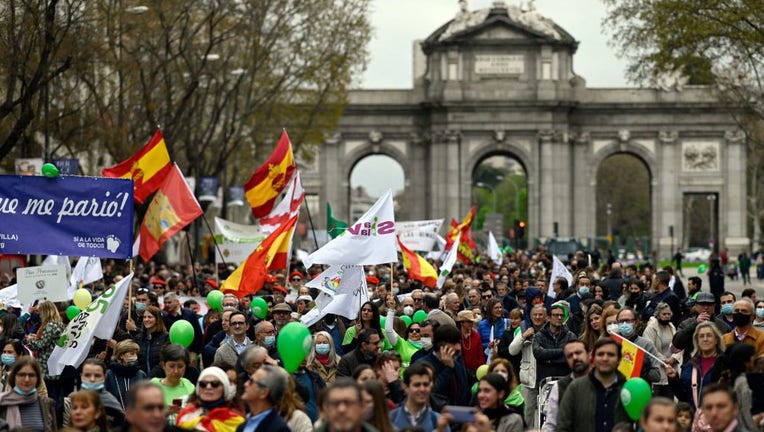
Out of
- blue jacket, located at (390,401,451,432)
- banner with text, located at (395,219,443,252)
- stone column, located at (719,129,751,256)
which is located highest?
stone column, located at (719,129,751,256)

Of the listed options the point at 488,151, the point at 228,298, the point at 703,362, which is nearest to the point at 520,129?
the point at 488,151

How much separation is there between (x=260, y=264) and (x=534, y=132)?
2388 inches

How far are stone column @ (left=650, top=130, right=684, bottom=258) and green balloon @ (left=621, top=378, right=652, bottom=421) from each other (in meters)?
72.5

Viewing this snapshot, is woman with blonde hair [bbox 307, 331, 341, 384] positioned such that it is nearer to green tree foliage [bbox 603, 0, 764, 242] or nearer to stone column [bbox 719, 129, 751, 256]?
green tree foliage [bbox 603, 0, 764, 242]

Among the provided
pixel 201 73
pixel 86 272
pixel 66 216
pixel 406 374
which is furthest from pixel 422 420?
pixel 201 73

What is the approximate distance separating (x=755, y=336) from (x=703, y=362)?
5.08ft

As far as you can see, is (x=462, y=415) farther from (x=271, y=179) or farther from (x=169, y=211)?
(x=271, y=179)

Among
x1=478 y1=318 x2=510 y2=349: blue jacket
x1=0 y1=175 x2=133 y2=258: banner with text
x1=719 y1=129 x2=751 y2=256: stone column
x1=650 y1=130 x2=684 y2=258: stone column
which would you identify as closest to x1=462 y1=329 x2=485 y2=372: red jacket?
x1=478 y1=318 x2=510 y2=349: blue jacket

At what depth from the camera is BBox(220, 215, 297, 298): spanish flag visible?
20.5m

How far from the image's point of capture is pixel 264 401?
10.3 meters

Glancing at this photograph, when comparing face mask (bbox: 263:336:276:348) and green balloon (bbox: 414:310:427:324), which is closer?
face mask (bbox: 263:336:276:348)

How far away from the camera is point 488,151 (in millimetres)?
81812

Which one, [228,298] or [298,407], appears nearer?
[298,407]

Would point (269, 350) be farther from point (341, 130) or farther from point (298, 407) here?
point (341, 130)
